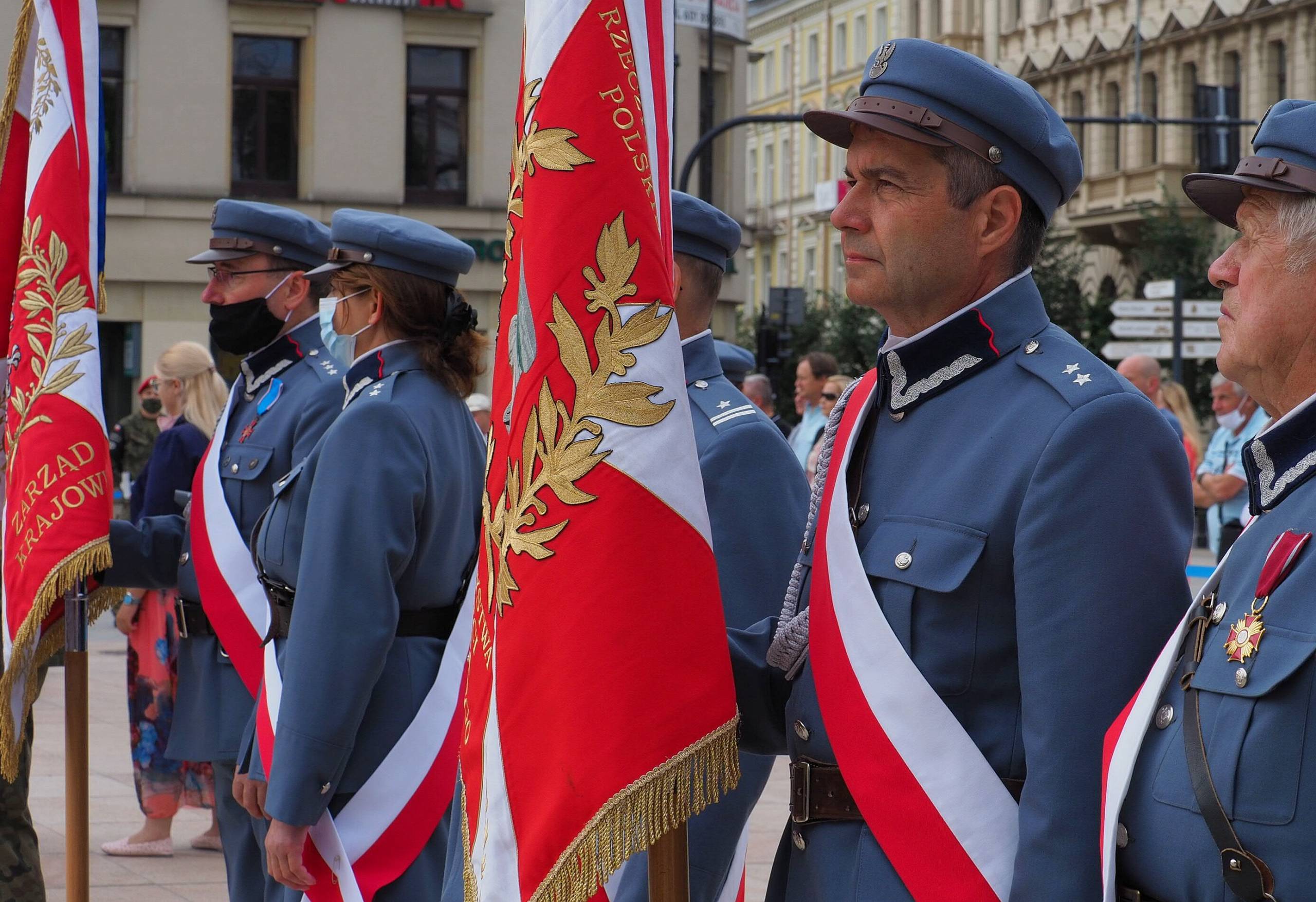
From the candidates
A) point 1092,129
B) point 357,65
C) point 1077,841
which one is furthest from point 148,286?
point 1092,129

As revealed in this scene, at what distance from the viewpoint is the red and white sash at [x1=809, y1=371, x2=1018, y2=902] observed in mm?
2371

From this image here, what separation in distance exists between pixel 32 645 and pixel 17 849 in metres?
0.64

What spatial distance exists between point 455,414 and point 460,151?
2435cm

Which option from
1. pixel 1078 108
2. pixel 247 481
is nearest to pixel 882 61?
pixel 247 481

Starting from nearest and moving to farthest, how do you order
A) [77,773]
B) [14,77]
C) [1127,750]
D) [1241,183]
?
1. [1127,750]
2. [1241,183]
3. [77,773]
4. [14,77]

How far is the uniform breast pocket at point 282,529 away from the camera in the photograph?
13.4 feet

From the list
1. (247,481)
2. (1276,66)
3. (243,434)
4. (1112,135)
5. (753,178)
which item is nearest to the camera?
A: (247,481)

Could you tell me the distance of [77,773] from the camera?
4582mm

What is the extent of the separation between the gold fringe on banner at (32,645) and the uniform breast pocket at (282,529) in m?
0.81

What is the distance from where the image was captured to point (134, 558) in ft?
16.7

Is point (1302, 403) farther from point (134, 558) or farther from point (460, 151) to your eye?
point (460, 151)

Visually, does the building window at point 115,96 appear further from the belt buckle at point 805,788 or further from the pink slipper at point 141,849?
the belt buckle at point 805,788

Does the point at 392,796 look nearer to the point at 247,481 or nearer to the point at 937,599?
the point at 247,481

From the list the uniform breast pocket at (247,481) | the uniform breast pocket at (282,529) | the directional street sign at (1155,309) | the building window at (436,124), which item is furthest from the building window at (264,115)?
the uniform breast pocket at (282,529)
